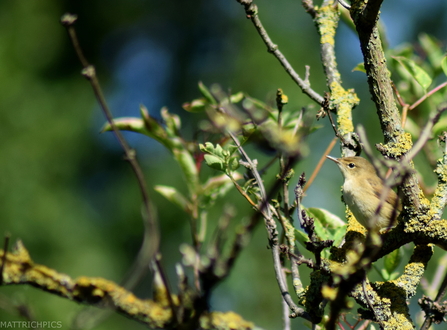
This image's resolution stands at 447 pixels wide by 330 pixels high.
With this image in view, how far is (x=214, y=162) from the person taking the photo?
177 cm

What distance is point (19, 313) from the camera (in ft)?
3.28

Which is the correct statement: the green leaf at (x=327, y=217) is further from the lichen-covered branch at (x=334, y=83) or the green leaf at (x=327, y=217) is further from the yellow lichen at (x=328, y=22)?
the yellow lichen at (x=328, y=22)

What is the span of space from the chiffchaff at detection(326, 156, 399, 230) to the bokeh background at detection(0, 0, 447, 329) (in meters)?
5.27

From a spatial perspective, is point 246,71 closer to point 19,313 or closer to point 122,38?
point 122,38

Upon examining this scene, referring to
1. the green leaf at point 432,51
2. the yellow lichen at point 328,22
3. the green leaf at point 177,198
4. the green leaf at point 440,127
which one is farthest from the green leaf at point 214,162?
the green leaf at point 432,51

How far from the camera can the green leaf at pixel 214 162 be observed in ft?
5.80

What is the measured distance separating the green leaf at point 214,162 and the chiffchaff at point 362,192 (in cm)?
71

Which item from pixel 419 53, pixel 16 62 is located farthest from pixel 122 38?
pixel 419 53

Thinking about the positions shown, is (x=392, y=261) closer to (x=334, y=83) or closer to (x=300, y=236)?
(x=300, y=236)

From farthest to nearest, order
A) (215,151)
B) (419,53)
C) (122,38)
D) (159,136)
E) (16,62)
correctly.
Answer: (122,38)
(16,62)
(419,53)
(159,136)
(215,151)

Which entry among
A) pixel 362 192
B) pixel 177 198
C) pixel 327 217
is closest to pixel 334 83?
pixel 327 217

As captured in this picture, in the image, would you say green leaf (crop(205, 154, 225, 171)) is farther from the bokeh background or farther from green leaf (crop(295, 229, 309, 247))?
the bokeh background

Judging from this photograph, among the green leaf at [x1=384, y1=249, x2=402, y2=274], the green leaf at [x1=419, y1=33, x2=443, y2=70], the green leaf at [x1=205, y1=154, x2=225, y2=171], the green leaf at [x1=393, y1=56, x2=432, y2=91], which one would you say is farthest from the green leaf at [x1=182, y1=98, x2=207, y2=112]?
the green leaf at [x1=419, y1=33, x2=443, y2=70]

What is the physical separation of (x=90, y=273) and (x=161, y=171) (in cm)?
282
